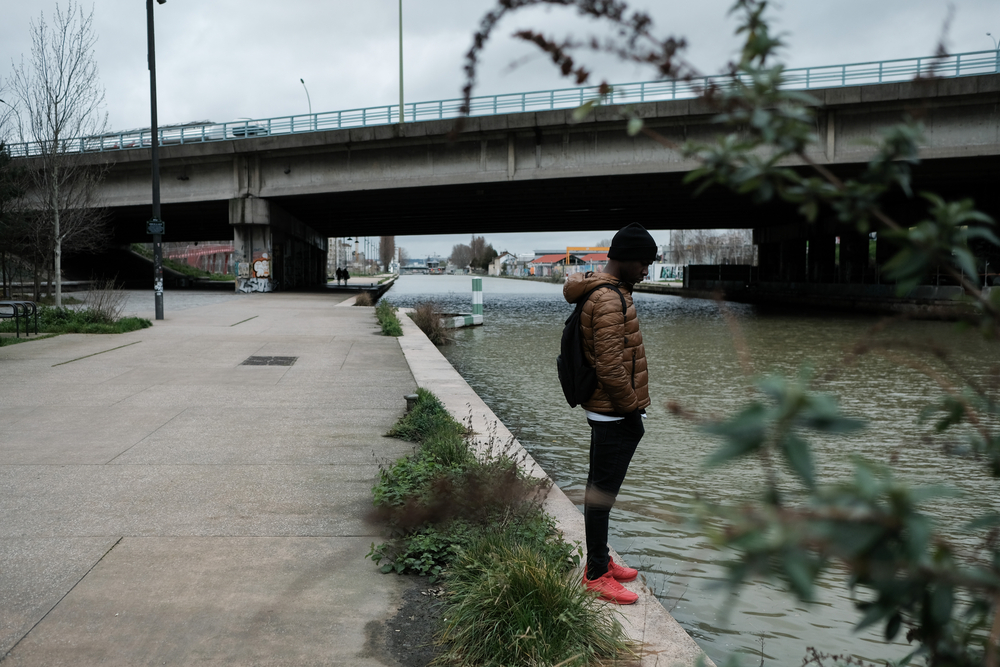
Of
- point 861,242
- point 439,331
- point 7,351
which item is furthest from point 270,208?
point 861,242

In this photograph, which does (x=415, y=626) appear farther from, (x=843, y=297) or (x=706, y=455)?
(x=843, y=297)

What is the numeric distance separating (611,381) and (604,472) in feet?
1.69

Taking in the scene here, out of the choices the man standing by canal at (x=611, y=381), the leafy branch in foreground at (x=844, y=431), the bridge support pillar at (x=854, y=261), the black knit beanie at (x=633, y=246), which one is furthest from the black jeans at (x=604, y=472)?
the bridge support pillar at (x=854, y=261)

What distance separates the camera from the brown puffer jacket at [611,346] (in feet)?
12.5

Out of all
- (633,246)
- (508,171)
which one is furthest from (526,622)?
(508,171)

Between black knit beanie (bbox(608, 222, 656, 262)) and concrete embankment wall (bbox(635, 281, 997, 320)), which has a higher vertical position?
black knit beanie (bbox(608, 222, 656, 262))

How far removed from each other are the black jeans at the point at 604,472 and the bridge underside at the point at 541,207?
19.0 meters

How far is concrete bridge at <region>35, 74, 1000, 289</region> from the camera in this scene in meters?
25.6

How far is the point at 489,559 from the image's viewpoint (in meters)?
3.78

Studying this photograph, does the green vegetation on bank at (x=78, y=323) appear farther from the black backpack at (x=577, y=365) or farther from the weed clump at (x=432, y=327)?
the black backpack at (x=577, y=365)

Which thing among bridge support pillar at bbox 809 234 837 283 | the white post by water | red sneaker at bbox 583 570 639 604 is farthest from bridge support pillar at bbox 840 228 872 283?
red sneaker at bbox 583 570 639 604

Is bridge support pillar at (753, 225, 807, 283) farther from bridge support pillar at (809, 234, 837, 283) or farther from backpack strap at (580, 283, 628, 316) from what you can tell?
backpack strap at (580, 283, 628, 316)

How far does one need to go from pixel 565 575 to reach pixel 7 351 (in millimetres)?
12892

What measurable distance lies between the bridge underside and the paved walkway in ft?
56.0
